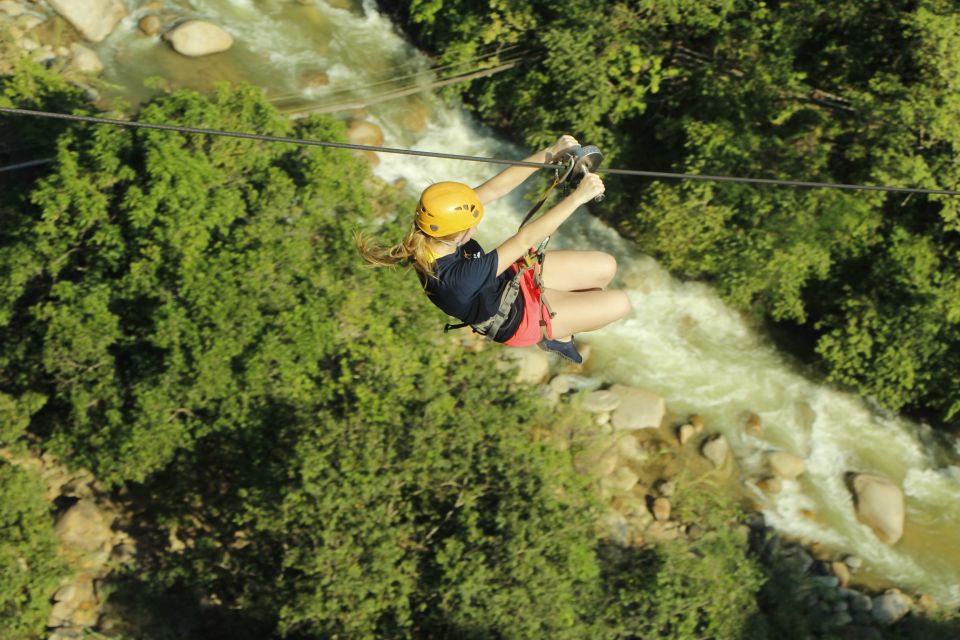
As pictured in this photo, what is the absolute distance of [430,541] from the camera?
28.8 ft

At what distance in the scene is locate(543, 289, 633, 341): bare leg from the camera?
5.68 meters

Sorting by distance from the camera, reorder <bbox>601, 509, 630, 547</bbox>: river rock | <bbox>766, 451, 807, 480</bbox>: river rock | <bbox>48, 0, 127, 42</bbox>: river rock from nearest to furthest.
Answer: <bbox>601, 509, 630, 547</bbox>: river rock, <bbox>766, 451, 807, 480</bbox>: river rock, <bbox>48, 0, 127, 42</bbox>: river rock

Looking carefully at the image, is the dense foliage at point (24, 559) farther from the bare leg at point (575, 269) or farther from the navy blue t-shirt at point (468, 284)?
the bare leg at point (575, 269)

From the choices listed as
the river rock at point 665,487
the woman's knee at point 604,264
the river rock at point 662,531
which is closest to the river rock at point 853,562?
the river rock at point 662,531

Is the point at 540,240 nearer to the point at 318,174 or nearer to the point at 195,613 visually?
the point at 318,174

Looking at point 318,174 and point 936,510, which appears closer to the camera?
point 318,174

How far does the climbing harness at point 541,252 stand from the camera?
4773 mm

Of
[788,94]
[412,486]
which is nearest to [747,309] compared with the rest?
[788,94]

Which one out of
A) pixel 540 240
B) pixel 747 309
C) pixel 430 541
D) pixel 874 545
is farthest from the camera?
pixel 747 309

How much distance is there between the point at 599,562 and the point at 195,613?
4398 millimetres

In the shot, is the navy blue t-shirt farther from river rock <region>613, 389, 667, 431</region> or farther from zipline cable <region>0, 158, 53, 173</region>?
river rock <region>613, 389, 667, 431</region>

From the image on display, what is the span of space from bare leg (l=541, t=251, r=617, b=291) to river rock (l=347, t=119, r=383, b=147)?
8.23m

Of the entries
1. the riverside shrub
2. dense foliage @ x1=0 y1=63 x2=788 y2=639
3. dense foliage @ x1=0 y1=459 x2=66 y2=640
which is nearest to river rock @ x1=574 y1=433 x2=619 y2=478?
the riverside shrub

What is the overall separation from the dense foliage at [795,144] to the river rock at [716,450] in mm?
2000
